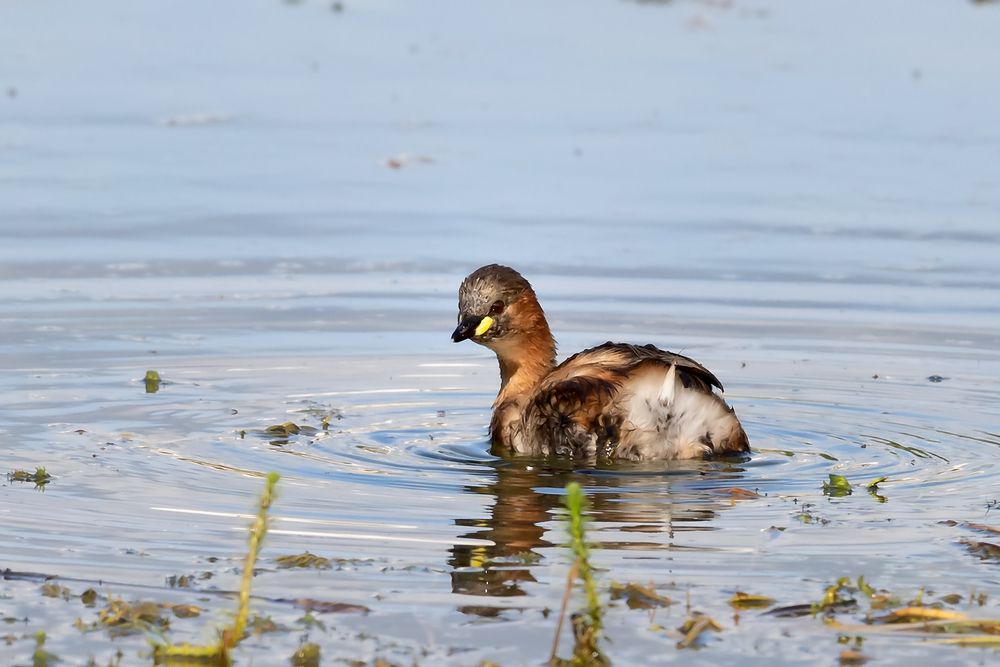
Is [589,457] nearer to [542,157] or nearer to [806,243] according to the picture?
[806,243]

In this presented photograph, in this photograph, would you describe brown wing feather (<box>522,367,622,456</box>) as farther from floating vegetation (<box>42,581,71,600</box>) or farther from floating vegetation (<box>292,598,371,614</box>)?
floating vegetation (<box>42,581,71,600</box>)

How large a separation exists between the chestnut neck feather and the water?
1.34 ft

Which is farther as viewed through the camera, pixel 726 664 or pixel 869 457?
pixel 869 457

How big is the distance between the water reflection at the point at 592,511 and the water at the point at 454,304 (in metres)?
0.03

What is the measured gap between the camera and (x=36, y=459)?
860cm

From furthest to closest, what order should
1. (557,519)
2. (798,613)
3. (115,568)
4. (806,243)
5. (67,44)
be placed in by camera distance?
(67,44) < (806,243) < (557,519) < (115,568) < (798,613)

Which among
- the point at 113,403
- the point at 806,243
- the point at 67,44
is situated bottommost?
the point at 113,403

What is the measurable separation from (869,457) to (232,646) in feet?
14.4

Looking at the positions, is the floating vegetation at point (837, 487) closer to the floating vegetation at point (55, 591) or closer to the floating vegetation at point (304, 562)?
the floating vegetation at point (304, 562)

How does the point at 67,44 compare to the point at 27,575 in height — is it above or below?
above

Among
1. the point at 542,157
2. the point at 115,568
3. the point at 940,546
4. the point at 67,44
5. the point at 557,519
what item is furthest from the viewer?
the point at 67,44

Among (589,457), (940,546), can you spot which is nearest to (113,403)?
(589,457)

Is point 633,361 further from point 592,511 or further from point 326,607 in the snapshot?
point 326,607

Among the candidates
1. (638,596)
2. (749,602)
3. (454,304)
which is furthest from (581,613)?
(454,304)
